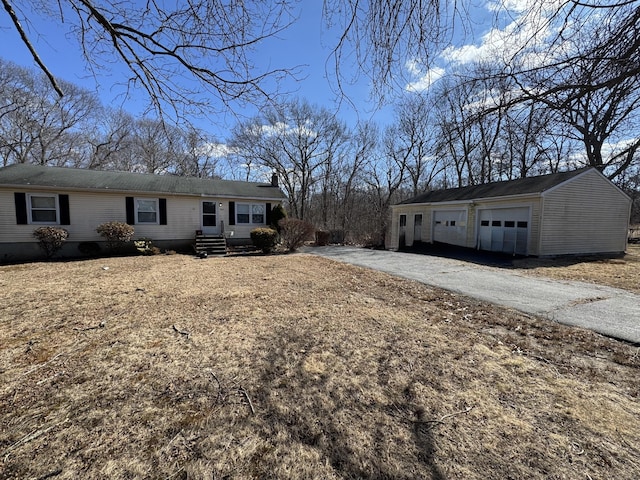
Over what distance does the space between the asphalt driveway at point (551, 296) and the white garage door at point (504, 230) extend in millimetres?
A: 4416

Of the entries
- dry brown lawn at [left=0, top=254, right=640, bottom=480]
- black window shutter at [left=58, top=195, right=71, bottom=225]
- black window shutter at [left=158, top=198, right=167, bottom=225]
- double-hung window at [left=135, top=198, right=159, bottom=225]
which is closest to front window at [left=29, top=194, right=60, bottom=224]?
black window shutter at [left=58, top=195, right=71, bottom=225]

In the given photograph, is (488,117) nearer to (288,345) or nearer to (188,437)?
(288,345)

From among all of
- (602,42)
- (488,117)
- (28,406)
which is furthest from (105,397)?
(602,42)

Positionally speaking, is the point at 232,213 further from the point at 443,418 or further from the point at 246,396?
the point at 443,418

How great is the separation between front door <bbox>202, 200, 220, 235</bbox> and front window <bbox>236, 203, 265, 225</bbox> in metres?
1.12

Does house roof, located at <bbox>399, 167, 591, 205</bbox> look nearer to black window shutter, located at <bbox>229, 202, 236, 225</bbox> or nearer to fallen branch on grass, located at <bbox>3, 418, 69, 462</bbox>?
black window shutter, located at <bbox>229, 202, 236, 225</bbox>

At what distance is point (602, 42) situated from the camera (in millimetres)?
2670

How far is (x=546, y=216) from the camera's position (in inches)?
453

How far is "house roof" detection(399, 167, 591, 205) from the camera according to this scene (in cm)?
1172

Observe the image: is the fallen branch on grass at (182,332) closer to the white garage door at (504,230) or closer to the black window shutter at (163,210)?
the black window shutter at (163,210)

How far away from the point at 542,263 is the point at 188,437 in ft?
41.4

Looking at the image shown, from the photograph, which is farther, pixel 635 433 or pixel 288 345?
pixel 288 345

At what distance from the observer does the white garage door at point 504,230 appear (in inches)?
479

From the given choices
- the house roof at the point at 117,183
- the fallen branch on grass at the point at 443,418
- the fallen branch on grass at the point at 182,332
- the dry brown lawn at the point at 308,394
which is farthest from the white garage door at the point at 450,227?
the fallen branch on grass at the point at 182,332
